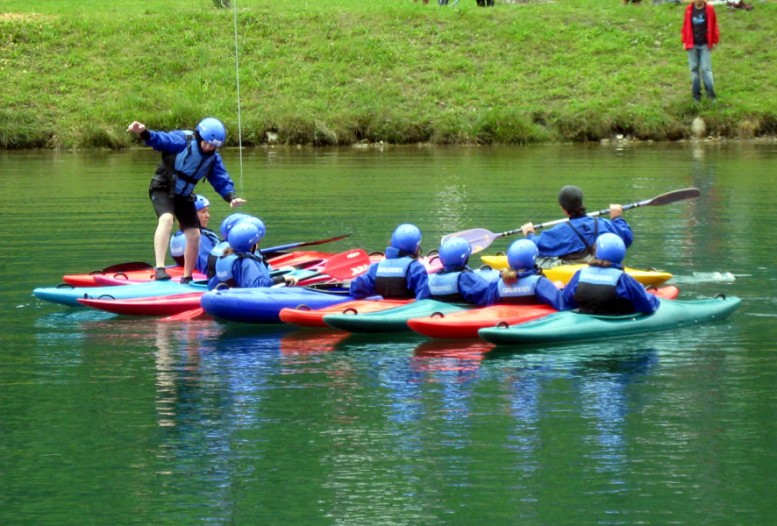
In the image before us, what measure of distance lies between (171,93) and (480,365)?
78.9 feet

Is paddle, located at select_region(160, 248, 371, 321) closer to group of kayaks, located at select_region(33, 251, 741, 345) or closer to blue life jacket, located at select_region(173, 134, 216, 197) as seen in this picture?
group of kayaks, located at select_region(33, 251, 741, 345)

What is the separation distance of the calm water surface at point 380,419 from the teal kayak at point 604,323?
0.41 feet

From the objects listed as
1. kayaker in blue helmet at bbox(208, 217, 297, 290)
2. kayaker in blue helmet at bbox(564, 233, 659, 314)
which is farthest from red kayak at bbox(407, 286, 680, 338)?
kayaker in blue helmet at bbox(208, 217, 297, 290)

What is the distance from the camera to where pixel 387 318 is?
1213 centimetres

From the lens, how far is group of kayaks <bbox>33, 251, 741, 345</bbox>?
38.6ft

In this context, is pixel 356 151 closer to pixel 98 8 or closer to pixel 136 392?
pixel 98 8

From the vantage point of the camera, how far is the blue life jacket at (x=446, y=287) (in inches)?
490

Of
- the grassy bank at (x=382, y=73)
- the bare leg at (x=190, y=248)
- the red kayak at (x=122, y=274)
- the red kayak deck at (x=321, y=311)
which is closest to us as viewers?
the red kayak deck at (x=321, y=311)

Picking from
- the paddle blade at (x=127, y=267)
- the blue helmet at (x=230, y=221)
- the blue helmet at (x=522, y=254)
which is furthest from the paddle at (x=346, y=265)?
the blue helmet at (x=522, y=254)

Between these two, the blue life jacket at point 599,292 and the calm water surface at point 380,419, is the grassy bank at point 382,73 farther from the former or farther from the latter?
the blue life jacket at point 599,292

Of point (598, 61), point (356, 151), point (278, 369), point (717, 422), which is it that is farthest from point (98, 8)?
point (717, 422)

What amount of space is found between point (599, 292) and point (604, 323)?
0.27 m

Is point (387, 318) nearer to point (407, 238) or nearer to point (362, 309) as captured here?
point (362, 309)

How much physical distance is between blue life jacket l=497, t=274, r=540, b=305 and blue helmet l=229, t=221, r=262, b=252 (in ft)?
8.00
